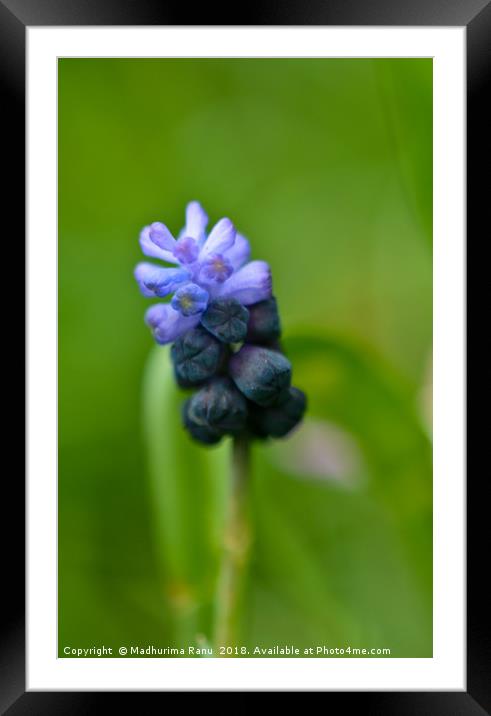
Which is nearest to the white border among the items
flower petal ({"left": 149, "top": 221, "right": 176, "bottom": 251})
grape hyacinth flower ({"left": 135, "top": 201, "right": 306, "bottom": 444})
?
grape hyacinth flower ({"left": 135, "top": 201, "right": 306, "bottom": 444})

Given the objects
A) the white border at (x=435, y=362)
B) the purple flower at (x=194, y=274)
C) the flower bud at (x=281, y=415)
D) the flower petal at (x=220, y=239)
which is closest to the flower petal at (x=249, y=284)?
the purple flower at (x=194, y=274)

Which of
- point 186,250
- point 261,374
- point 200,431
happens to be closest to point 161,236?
point 186,250

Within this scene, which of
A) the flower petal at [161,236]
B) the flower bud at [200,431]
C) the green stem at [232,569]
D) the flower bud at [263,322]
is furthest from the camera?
the green stem at [232,569]

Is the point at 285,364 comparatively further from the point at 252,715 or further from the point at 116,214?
the point at 116,214

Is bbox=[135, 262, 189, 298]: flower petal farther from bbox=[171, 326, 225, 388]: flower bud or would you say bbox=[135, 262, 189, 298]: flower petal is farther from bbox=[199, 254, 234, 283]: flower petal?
bbox=[171, 326, 225, 388]: flower bud

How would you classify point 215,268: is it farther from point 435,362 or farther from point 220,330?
point 435,362

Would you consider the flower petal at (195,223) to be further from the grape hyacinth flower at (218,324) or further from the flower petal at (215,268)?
the flower petal at (215,268)
